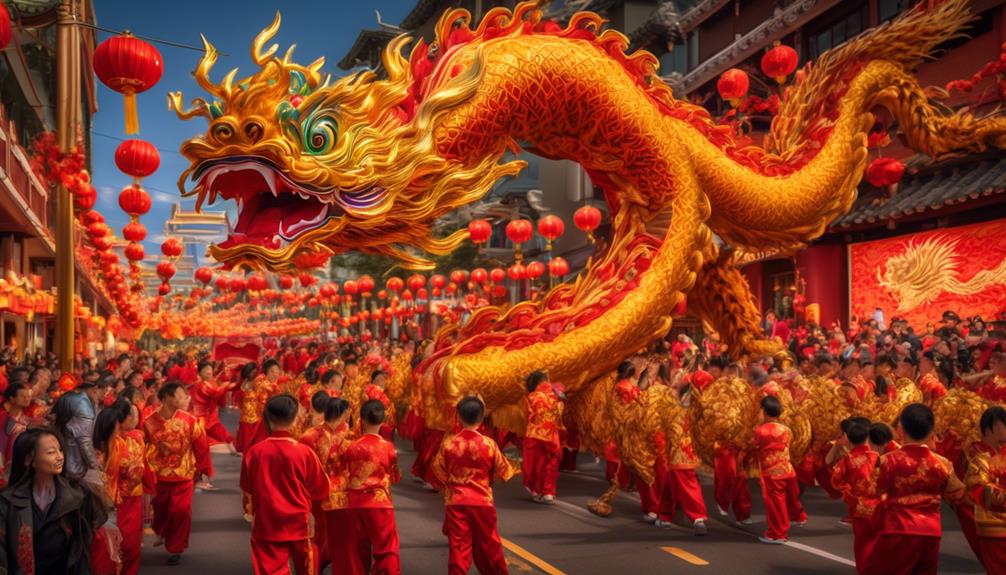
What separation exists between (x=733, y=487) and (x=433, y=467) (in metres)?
3.06

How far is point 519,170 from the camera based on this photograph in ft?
26.3

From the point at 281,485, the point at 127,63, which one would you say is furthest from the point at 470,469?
the point at 127,63

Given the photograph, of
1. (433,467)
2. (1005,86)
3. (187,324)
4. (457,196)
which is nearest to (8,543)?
(433,467)

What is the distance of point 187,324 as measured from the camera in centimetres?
4441

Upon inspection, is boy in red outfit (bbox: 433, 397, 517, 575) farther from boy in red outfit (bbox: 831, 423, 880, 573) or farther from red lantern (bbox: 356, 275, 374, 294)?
red lantern (bbox: 356, 275, 374, 294)

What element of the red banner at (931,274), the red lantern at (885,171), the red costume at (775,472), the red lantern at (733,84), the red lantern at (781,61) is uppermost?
the red lantern at (781,61)

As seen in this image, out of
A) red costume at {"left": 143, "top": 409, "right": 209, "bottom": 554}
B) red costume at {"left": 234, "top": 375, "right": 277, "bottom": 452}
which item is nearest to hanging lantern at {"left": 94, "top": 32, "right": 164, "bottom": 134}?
red costume at {"left": 234, "top": 375, "right": 277, "bottom": 452}

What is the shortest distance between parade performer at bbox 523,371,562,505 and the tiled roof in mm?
7228

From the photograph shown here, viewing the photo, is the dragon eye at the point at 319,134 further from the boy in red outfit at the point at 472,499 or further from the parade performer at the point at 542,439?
the boy in red outfit at the point at 472,499

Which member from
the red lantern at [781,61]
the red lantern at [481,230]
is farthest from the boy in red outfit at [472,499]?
the red lantern at [481,230]

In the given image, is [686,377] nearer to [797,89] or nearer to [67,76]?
[797,89]

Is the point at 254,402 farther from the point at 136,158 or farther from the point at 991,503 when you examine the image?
the point at 991,503

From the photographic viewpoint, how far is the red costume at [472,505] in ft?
17.0

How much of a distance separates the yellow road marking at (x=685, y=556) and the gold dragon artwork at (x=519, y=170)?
89 centimetres
